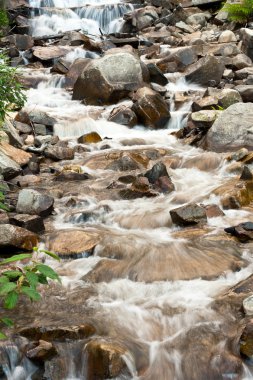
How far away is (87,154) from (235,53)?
302 inches

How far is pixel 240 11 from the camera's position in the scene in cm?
1750

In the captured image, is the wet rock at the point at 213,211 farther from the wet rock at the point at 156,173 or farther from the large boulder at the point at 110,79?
the large boulder at the point at 110,79

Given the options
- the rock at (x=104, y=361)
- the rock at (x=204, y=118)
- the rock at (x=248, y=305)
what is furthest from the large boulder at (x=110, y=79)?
the rock at (x=104, y=361)

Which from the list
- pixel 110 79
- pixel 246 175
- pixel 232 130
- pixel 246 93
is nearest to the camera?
pixel 246 175

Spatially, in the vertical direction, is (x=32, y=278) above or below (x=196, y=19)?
above

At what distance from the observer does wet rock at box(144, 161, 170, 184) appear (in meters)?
6.95

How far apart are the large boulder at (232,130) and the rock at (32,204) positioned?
11.7 feet

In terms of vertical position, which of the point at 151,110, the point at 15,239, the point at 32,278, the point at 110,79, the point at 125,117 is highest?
the point at 32,278

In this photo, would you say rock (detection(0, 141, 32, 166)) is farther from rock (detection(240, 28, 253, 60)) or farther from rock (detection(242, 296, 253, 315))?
rock (detection(240, 28, 253, 60))

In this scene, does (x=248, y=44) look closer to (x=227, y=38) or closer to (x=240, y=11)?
(x=227, y=38)

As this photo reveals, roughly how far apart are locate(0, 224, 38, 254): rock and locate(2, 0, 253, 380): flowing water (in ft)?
1.39

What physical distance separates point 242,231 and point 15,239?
2519 millimetres

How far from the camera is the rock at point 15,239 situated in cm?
483

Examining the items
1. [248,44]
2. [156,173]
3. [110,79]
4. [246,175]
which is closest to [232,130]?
[246,175]
